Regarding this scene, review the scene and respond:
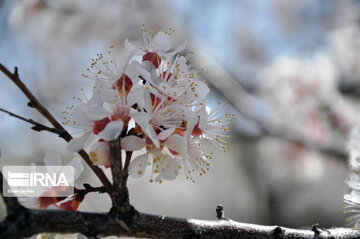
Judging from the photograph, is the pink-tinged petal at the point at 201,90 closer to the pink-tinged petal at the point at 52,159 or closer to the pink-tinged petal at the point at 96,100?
the pink-tinged petal at the point at 96,100

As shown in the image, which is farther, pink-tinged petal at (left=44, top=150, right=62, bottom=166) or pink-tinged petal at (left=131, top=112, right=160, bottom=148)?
pink-tinged petal at (left=44, top=150, right=62, bottom=166)

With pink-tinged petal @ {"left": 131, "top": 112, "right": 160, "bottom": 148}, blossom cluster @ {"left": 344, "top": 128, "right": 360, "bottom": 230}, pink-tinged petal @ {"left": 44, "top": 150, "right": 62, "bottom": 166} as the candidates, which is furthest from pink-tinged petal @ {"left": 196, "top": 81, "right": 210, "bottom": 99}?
blossom cluster @ {"left": 344, "top": 128, "right": 360, "bottom": 230}

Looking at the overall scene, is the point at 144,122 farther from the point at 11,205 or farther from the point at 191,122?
the point at 11,205

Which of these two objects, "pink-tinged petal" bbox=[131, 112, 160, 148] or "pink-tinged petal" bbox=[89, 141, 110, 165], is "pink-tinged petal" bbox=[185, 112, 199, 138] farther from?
"pink-tinged petal" bbox=[89, 141, 110, 165]

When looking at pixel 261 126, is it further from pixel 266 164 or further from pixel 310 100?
pixel 266 164

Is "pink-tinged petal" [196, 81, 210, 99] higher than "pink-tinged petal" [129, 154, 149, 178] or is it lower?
higher

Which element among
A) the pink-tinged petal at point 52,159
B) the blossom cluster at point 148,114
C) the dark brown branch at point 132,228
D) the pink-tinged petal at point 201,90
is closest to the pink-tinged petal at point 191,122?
the blossom cluster at point 148,114

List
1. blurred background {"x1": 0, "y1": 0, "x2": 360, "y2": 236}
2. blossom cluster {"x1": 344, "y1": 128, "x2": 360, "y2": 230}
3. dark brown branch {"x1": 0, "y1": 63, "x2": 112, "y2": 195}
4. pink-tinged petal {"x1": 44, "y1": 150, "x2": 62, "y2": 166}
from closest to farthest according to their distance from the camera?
dark brown branch {"x1": 0, "y1": 63, "x2": 112, "y2": 195}
pink-tinged petal {"x1": 44, "y1": 150, "x2": 62, "y2": 166}
blossom cluster {"x1": 344, "y1": 128, "x2": 360, "y2": 230}
blurred background {"x1": 0, "y1": 0, "x2": 360, "y2": 236}
